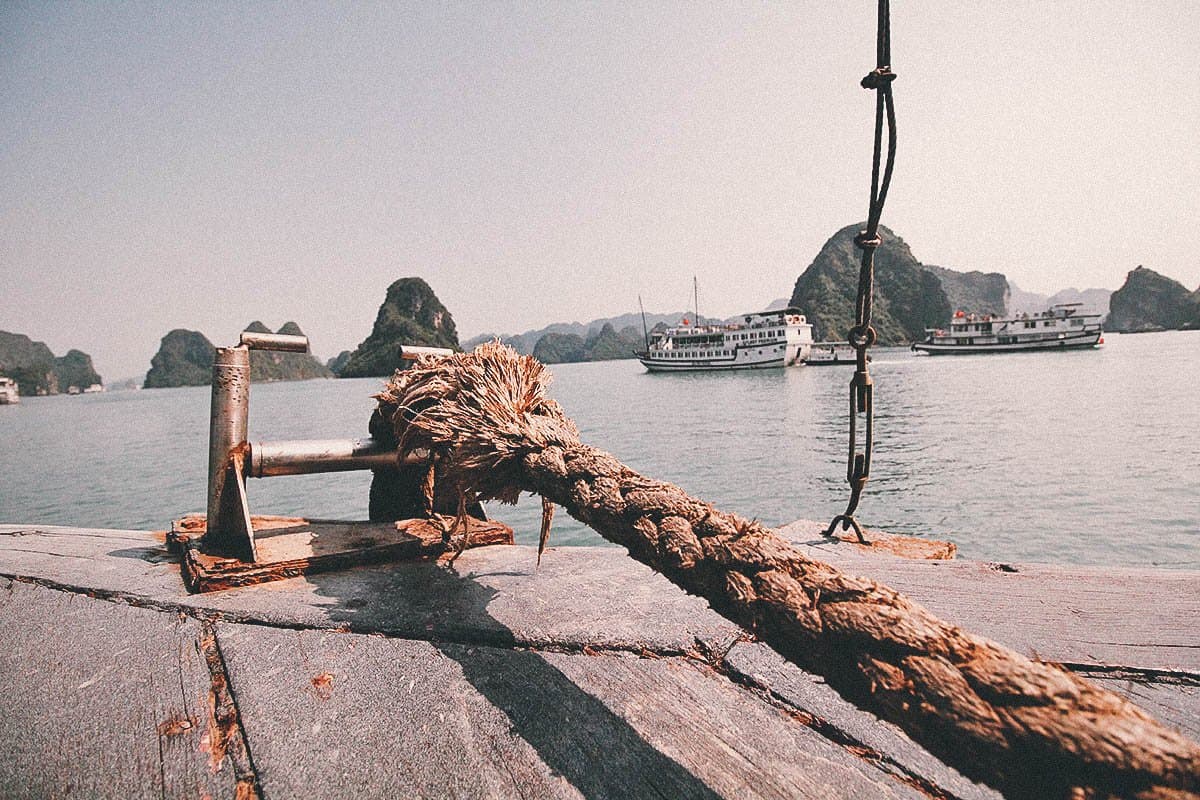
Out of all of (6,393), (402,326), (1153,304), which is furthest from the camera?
(1153,304)

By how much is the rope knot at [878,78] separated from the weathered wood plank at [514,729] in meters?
2.58

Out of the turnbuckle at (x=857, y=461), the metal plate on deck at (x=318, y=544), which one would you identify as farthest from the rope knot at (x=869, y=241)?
the metal plate on deck at (x=318, y=544)

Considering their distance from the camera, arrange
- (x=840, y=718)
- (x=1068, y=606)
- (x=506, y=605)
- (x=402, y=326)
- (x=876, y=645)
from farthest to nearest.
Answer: (x=402, y=326) → (x=506, y=605) → (x=1068, y=606) → (x=840, y=718) → (x=876, y=645)

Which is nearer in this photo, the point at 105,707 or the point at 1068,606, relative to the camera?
the point at 105,707

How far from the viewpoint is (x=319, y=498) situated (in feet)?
52.5

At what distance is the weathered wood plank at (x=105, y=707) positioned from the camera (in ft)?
4.26

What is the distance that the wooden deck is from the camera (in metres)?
1.30

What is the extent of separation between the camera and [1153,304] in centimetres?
16650

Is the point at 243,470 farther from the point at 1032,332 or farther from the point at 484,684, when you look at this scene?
the point at 1032,332

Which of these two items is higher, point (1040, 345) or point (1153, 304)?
point (1153, 304)

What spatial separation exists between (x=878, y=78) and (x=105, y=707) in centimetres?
359

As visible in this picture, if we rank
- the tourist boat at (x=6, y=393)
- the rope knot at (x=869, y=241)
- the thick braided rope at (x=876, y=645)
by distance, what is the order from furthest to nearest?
1. the tourist boat at (x=6, y=393)
2. the rope knot at (x=869, y=241)
3. the thick braided rope at (x=876, y=645)

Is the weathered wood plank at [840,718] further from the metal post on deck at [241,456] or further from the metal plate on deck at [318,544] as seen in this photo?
the metal post on deck at [241,456]

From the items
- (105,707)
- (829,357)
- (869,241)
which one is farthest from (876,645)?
(829,357)
